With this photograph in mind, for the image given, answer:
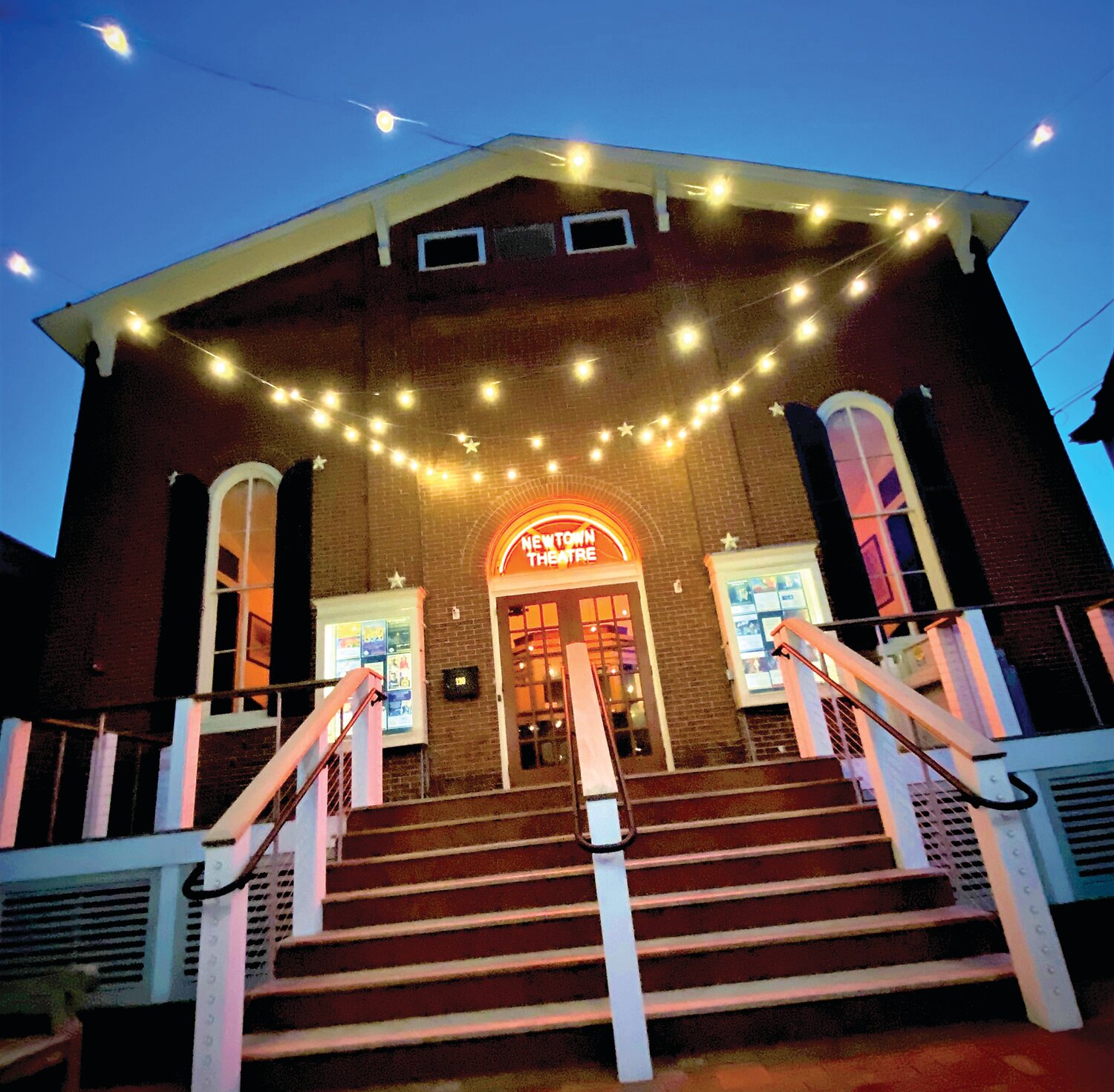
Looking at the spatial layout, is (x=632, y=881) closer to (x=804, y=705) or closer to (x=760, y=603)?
(x=804, y=705)

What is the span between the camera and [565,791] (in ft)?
15.0

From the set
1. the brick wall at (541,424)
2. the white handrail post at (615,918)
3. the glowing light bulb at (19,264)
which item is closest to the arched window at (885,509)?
the brick wall at (541,424)

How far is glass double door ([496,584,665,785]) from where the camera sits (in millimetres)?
6621

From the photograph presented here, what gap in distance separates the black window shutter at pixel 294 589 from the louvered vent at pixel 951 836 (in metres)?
5.22

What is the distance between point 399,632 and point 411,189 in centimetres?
547

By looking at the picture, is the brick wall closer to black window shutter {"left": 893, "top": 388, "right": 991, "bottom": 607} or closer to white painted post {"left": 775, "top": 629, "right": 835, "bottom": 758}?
black window shutter {"left": 893, "top": 388, "right": 991, "bottom": 607}

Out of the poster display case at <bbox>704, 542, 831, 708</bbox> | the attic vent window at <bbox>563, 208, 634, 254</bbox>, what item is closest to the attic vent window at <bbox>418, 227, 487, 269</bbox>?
the attic vent window at <bbox>563, 208, 634, 254</bbox>

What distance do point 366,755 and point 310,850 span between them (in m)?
1.16

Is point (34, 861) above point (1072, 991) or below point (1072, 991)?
above

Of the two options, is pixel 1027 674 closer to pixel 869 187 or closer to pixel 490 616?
pixel 490 616

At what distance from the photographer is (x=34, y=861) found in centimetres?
417

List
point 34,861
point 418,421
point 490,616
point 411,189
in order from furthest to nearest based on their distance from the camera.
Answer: point 411,189, point 418,421, point 490,616, point 34,861

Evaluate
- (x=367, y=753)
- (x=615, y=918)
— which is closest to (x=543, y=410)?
(x=367, y=753)

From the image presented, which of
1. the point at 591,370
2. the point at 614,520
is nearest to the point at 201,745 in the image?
the point at 614,520
